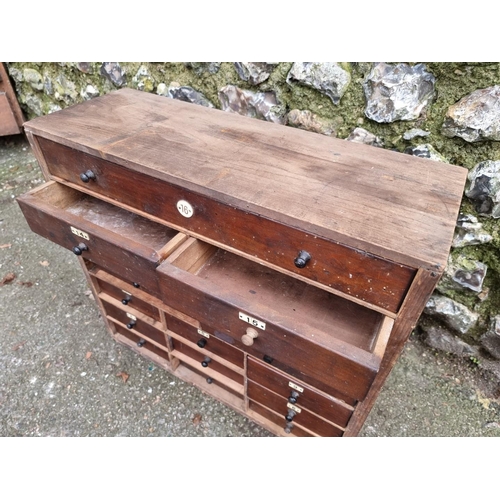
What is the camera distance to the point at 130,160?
3.86 feet

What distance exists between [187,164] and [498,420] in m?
1.85

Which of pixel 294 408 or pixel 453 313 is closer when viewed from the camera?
pixel 294 408

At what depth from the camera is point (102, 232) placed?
4.00ft

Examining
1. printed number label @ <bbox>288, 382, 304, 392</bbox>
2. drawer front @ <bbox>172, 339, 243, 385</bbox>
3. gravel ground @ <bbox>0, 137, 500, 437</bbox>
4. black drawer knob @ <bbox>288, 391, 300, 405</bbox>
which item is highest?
printed number label @ <bbox>288, 382, 304, 392</bbox>

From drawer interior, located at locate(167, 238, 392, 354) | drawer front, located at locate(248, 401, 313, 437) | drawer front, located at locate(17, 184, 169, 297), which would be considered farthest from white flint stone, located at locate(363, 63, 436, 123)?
drawer front, located at locate(248, 401, 313, 437)

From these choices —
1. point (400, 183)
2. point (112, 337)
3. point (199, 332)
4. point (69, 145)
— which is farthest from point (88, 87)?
point (400, 183)

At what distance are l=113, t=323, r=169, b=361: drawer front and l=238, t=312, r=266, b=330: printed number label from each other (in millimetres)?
1005

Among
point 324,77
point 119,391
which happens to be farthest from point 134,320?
point 324,77

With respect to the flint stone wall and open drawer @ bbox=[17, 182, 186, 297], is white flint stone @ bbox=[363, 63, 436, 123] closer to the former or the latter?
the flint stone wall

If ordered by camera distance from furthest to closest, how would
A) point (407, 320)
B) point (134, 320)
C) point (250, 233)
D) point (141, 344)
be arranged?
1. point (141, 344)
2. point (134, 320)
3. point (250, 233)
4. point (407, 320)

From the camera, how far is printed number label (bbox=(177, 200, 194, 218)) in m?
1.17

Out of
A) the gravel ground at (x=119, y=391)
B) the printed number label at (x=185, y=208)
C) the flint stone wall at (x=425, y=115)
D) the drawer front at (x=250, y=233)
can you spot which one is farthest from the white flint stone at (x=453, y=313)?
the printed number label at (x=185, y=208)

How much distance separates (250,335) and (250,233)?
11.8 inches

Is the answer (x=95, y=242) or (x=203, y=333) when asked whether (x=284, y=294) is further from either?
(x=95, y=242)
